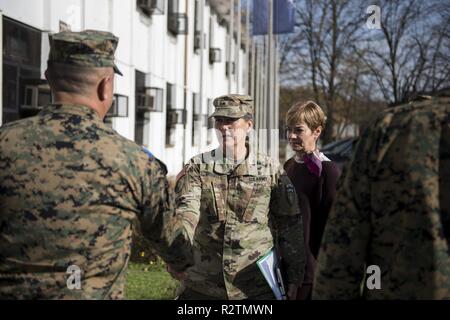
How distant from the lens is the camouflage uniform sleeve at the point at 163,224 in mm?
1919

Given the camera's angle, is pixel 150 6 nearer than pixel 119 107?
No

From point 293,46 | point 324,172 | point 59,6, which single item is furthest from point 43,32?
point 293,46

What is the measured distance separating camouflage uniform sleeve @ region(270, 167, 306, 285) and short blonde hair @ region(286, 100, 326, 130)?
49 centimetres

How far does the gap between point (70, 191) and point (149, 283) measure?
3515 millimetres

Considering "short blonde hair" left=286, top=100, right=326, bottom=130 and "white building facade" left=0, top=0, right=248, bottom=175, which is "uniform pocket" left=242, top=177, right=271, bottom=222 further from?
"white building facade" left=0, top=0, right=248, bottom=175

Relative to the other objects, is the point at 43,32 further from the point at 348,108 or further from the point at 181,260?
the point at 348,108

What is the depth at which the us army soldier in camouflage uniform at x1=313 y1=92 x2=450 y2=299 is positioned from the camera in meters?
1.60

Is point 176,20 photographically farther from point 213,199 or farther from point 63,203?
point 63,203

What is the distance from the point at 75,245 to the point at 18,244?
0.17 meters

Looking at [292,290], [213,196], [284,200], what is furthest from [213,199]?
[292,290]

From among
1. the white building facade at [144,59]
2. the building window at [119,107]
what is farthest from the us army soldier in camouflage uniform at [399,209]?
the building window at [119,107]

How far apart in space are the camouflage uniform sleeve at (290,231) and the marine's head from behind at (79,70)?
104 centimetres

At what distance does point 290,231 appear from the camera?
2.67 metres

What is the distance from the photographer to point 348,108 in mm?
9148
